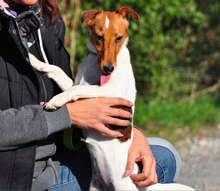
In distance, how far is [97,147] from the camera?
1.99 m

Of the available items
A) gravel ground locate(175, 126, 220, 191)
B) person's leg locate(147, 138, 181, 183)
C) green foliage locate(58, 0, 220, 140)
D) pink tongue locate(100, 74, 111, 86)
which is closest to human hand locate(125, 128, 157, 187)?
person's leg locate(147, 138, 181, 183)

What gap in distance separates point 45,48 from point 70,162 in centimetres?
70

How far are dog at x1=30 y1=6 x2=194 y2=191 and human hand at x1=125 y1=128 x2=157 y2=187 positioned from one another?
0.11 feet

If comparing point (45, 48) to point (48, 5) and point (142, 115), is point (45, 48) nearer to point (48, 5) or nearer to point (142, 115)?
point (48, 5)

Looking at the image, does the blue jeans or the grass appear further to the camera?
the grass

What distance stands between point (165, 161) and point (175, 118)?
275 cm

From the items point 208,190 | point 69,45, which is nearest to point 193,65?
point 69,45

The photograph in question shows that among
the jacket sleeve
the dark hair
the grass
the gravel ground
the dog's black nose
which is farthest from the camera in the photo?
the grass

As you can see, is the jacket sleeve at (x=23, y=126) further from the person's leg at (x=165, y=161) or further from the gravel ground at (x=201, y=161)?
the gravel ground at (x=201, y=161)

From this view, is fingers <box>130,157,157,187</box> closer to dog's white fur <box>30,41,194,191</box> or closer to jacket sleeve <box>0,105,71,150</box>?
dog's white fur <box>30,41,194,191</box>

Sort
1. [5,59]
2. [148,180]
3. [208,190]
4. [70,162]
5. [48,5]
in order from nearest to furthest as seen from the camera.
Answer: [5,59]
[148,180]
[70,162]
[48,5]
[208,190]

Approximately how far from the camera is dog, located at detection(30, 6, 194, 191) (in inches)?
78.9

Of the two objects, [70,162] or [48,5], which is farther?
[48,5]

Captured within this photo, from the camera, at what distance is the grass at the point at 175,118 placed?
4.50 metres
